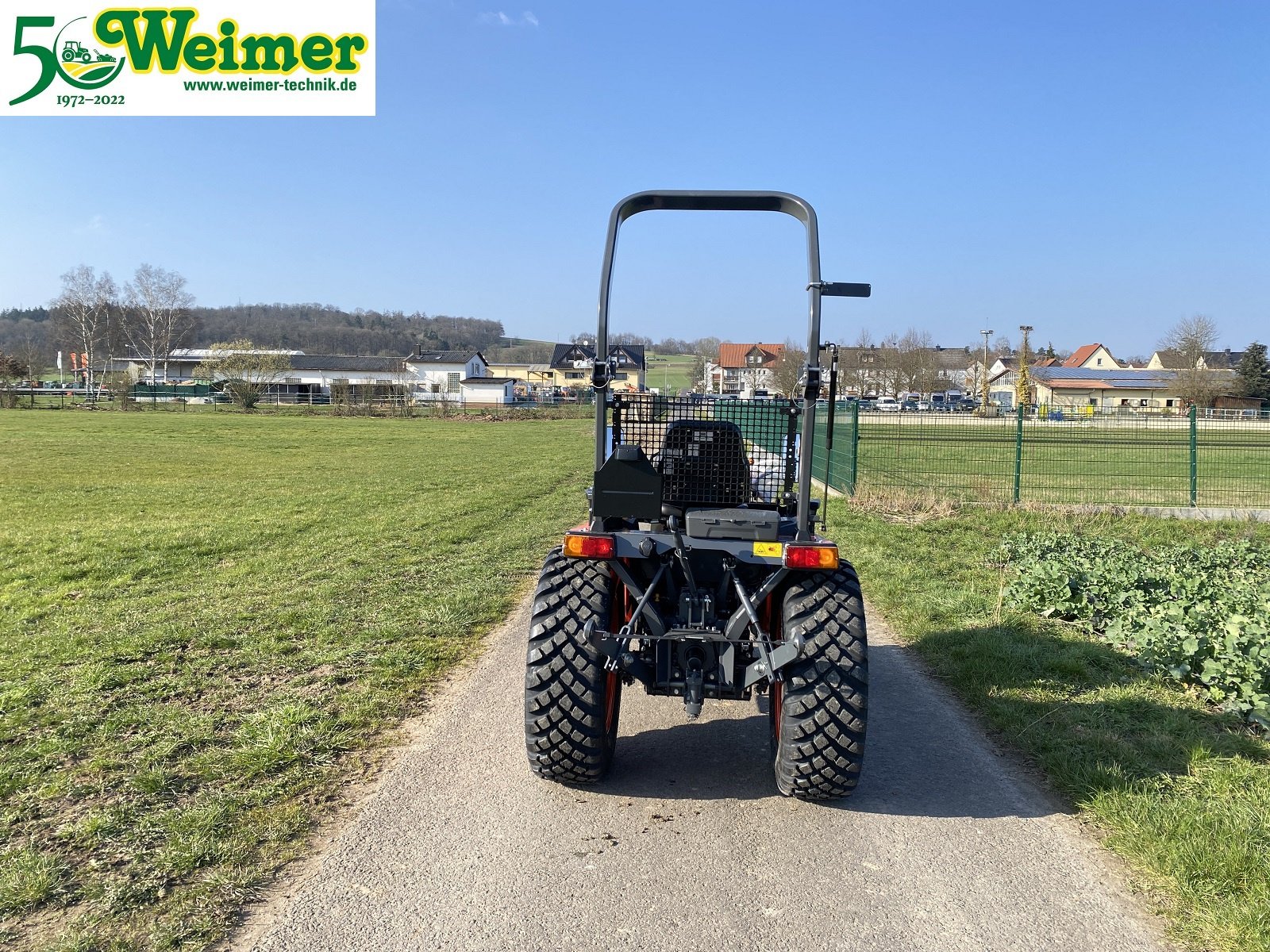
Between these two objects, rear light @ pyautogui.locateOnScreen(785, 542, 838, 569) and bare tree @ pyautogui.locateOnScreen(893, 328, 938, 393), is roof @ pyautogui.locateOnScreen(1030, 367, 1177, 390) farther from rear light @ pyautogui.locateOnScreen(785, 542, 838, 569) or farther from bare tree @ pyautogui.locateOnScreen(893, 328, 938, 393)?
rear light @ pyautogui.locateOnScreen(785, 542, 838, 569)

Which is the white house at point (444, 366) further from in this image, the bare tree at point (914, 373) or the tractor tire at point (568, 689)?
the tractor tire at point (568, 689)

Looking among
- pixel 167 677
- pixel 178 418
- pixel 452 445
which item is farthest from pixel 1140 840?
pixel 178 418

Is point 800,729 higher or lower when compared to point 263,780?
higher

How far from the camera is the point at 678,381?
649cm

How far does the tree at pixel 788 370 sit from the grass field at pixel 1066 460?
9.99 meters

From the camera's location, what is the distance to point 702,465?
486 centimetres

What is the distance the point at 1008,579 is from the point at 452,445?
86.5ft

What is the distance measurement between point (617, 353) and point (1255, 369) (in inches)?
2845

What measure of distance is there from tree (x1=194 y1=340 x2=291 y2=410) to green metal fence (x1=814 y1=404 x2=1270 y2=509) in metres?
48.7

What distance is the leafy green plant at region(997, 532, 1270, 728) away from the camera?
5.56 meters

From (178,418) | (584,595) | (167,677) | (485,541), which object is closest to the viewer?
(584,595)

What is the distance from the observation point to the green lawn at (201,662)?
355 cm

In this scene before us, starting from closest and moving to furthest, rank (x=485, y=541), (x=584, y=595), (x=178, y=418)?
1. (x=584, y=595)
2. (x=485, y=541)
3. (x=178, y=418)

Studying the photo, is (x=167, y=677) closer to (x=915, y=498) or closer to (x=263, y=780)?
(x=263, y=780)
